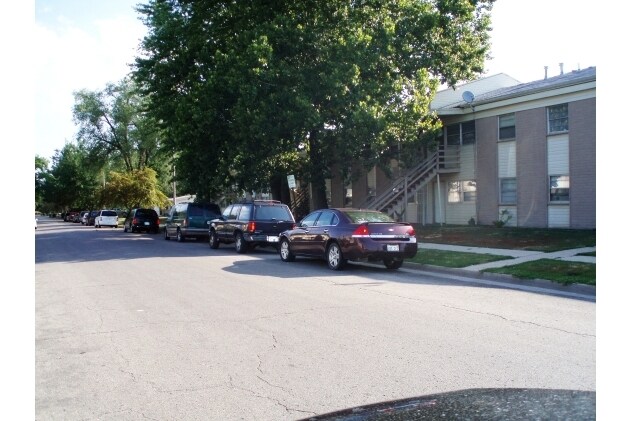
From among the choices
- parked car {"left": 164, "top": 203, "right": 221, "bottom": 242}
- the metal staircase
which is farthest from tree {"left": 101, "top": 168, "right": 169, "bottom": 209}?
the metal staircase

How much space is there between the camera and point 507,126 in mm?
27641

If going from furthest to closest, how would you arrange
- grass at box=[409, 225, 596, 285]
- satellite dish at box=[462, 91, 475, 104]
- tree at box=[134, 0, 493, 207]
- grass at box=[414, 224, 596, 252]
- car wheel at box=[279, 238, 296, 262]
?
satellite dish at box=[462, 91, 475, 104]
tree at box=[134, 0, 493, 207]
grass at box=[414, 224, 596, 252]
car wheel at box=[279, 238, 296, 262]
grass at box=[409, 225, 596, 285]

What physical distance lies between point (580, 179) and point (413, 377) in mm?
21322

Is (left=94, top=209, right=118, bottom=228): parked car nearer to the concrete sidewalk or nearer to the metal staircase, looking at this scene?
the metal staircase

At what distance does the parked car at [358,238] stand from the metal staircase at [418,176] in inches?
524

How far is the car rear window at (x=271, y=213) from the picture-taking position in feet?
69.0

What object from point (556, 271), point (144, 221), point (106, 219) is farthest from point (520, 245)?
point (106, 219)

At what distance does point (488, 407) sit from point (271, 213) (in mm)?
18852

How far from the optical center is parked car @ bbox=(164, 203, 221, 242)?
28.0 meters

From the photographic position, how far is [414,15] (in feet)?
87.7

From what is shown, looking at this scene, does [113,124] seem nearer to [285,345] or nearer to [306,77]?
[306,77]

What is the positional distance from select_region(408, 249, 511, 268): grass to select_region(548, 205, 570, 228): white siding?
958 centimetres

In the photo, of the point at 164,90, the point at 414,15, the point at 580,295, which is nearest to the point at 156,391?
the point at 580,295

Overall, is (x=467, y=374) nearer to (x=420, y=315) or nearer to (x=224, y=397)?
(x=224, y=397)
